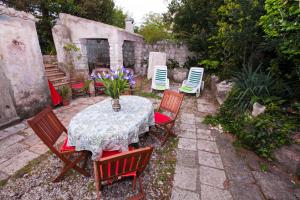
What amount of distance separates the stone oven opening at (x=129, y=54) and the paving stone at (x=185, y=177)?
7.45 m

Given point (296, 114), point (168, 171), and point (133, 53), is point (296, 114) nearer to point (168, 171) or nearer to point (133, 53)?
point (168, 171)

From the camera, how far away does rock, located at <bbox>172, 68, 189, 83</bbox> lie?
6.98 meters

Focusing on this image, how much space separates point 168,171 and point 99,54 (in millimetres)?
8841

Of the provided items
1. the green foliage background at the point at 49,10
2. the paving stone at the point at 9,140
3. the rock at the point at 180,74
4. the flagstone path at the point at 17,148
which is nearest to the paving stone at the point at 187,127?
the flagstone path at the point at 17,148

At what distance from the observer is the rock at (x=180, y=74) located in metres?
6.98

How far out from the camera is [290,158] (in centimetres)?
215

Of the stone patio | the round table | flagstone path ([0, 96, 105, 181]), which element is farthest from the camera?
flagstone path ([0, 96, 105, 181])

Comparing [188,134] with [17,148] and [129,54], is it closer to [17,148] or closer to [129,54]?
[17,148]

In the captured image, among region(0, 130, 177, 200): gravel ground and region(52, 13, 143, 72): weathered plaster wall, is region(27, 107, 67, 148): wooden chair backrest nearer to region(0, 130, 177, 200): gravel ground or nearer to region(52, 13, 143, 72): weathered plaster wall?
region(0, 130, 177, 200): gravel ground

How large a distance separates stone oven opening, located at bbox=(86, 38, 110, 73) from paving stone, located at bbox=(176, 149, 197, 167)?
7651mm

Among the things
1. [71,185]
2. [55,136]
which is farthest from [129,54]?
[71,185]

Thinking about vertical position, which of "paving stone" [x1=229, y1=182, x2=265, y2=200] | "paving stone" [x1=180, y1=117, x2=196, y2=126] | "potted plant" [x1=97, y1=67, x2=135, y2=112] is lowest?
"paving stone" [x1=229, y1=182, x2=265, y2=200]

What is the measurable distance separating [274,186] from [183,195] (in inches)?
47.8

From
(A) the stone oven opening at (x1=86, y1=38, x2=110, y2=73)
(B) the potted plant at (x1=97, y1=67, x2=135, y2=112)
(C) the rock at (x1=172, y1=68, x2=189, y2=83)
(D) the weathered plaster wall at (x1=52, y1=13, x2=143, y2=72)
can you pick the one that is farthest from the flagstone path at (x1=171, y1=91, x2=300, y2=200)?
(A) the stone oven opening at (x1=86, y1=38, x2=110, y2=73)
